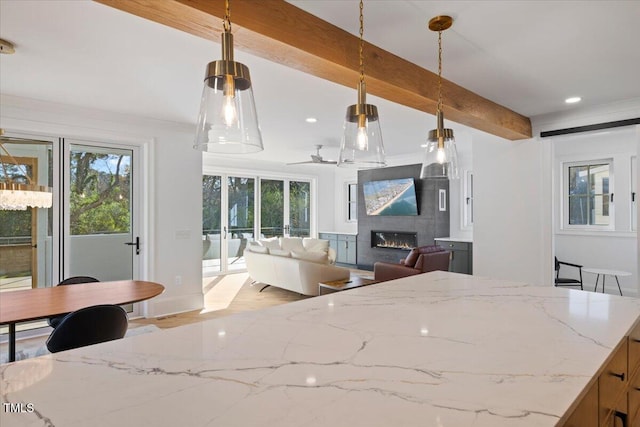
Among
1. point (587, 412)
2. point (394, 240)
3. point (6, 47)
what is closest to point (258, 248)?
point (394, 240)

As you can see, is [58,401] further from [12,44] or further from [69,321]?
[12,44]

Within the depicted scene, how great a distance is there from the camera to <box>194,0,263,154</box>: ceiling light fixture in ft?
3.47


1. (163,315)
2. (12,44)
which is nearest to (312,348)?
(12,44)

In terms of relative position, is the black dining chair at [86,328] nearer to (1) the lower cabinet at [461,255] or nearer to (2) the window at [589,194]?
(1) the lower cabinet at [461,255]

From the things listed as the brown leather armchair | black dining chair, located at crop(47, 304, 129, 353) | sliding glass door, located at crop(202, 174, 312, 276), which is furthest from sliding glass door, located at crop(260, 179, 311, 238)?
black dining chair, located at crop(47, 304, 129, 353)

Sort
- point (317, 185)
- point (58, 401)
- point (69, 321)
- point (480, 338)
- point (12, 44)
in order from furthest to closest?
point (317, 185) → point (12, 44) → point (69, 321) → point (480, 338) → point (58, 401)

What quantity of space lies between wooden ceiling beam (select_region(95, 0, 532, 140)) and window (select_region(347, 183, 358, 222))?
5977 mm

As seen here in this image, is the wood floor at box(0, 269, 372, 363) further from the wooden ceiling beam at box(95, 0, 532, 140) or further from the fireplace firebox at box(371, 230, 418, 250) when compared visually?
the wooden ceiling beam at box(95, 0, 532, 140)

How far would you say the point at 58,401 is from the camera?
2.33ft

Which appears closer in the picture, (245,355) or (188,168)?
(245,355)

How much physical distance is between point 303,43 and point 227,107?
3.03 feet

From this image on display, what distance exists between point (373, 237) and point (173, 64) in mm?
6009

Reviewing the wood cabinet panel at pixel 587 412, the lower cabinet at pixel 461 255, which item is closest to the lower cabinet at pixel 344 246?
the lower cabinet at pixel 461 255

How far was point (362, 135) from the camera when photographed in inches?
59.8
